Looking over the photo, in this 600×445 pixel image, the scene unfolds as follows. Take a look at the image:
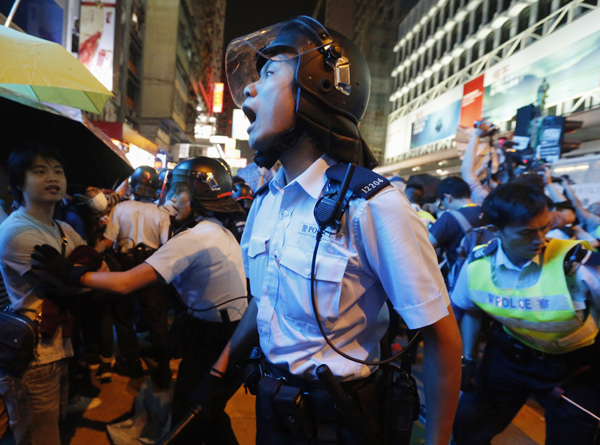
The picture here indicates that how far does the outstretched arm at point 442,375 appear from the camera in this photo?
3.71 feet

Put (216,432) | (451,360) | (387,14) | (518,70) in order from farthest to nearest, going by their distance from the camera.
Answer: (387,14) < (518,70) < (216,432) < (451,360)

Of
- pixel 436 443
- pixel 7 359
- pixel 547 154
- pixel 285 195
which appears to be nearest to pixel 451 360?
pixel 436 443

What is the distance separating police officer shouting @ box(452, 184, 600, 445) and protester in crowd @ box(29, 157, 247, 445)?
5.29 feet

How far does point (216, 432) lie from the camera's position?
224cm

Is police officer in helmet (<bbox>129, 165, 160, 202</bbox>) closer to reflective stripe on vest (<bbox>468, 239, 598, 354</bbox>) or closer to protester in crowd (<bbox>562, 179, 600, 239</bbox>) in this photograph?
reflective stripe on vest (<bbox>468, 239, 598, 354</bbox>)

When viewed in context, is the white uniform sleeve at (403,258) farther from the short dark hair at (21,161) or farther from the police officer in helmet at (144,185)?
the police officer in helmet at (144,185)

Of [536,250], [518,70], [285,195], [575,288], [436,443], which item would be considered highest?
[518,70]

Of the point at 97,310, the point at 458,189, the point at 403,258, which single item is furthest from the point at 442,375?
the point at 458,189

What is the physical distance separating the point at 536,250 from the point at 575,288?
27 centimetres

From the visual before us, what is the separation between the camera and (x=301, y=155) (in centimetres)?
149

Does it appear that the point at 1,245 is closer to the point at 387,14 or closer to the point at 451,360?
the point at 451,360

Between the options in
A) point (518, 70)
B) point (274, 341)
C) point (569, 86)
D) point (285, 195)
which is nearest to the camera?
point (274, 341)

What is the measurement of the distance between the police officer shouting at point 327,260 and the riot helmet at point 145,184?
13.5ft

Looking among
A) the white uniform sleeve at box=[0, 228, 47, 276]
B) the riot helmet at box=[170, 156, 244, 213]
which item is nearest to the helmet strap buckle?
the riot helmet at box=[170, 156, 244, 213]
